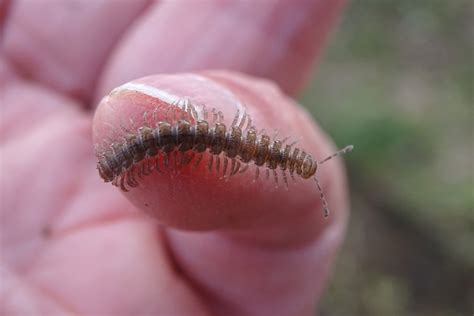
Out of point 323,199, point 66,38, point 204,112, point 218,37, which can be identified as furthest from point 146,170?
point 66,38

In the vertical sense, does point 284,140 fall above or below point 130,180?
above

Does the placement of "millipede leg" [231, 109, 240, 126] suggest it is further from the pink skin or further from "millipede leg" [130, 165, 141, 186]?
"millipede leg" [130, 165, 141, 186]

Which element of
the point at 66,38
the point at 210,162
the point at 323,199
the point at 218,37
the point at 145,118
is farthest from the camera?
the point at 66,38

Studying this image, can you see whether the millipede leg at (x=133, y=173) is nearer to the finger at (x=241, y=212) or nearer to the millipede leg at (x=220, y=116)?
the finger at (x=241, y=212)

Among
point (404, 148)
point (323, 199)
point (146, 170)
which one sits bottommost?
point (404, 148)

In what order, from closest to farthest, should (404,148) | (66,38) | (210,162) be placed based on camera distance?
(210,162) → (66,38) → (404,148)

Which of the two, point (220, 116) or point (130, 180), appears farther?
point (220, 116)

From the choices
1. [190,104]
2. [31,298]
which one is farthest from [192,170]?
[31,298]

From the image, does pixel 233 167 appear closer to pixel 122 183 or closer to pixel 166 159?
pixel 166 159
